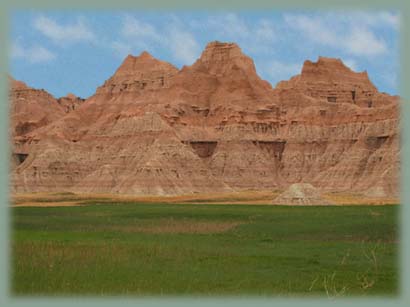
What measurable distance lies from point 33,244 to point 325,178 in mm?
117945

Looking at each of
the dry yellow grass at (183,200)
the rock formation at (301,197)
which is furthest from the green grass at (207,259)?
the dry yellow grass at (183,200)

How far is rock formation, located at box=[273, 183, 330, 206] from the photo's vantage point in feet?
262

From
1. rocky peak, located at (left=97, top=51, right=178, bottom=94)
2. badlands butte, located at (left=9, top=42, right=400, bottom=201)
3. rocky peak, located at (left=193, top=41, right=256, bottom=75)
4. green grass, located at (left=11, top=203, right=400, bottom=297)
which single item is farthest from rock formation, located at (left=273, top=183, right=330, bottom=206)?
rocky peak, located at (left=193, top=41, right=256, bottom=75)

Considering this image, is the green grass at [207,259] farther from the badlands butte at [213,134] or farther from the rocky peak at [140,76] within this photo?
the rocky peak at [140,76]

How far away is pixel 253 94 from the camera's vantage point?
176875 mm

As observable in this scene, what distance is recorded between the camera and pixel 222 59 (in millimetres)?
189375

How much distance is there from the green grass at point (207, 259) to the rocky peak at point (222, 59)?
468ft

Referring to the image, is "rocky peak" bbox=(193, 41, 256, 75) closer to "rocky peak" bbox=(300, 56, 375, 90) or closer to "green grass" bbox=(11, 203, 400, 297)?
"rocky peak" bbox=(300, 56, 375, 90)

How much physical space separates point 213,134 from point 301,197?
86.5m

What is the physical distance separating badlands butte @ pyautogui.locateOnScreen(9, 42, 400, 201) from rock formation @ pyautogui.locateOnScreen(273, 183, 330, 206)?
3457cm

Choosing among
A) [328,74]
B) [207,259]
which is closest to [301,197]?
[207,259]

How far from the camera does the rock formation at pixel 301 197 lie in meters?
79.9

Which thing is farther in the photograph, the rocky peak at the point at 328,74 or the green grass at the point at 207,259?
the rocky peak at the point at 328,74

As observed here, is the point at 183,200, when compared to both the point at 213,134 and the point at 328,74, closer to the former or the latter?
the point at 213,134
